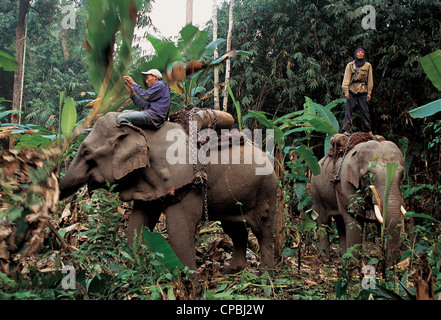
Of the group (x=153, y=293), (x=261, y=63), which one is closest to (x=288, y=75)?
(x=261, y=63)

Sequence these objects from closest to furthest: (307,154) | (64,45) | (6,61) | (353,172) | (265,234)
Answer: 1. (6,61)
2. (265,234)
3. (307,154)
4. (353,172)
5. (64,45)

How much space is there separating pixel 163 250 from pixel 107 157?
1.40 m

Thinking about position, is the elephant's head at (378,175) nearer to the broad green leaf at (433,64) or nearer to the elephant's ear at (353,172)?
the elephant's ear at (353,172)

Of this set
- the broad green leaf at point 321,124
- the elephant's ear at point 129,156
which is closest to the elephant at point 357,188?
the broad green leaf at point 321,124

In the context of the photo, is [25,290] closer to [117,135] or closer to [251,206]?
[117,135]

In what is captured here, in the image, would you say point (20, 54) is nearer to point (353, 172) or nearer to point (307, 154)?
point (307, 154)

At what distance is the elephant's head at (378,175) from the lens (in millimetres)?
4652

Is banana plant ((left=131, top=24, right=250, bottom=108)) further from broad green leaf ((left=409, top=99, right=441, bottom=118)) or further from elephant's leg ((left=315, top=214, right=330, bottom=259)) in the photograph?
broad green leaf ((left=409, top=99, right=441, bottom=118))

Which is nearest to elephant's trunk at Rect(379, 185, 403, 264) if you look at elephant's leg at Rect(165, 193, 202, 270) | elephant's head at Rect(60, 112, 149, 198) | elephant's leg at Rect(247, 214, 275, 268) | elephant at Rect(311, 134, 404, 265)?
elephant at Rect(311, 134, 404, 265)

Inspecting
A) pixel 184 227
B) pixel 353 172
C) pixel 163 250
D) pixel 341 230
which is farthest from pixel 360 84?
pixel 163 250

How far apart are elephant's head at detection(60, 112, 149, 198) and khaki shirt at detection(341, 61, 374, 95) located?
3.94m

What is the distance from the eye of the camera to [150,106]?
4.42 meters

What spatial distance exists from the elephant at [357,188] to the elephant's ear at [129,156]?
6.69 ft
